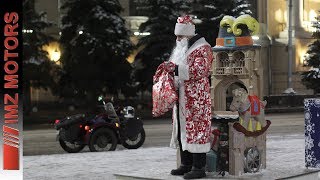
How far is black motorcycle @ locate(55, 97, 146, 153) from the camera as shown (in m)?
15.4

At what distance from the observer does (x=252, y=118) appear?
9.23 meters

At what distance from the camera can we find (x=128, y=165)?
454 inches

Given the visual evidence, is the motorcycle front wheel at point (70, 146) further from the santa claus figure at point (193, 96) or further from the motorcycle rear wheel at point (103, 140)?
the santa claus figure at point (193, 96)

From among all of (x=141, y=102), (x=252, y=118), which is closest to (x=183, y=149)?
(x=252, y=118)

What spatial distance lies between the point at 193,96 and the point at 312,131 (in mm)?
3075

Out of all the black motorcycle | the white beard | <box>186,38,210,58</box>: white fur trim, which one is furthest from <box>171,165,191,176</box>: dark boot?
the black motorcycle

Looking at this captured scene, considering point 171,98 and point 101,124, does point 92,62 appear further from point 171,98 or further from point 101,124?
point 171,98

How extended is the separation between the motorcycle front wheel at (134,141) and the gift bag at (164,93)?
25.5 feet

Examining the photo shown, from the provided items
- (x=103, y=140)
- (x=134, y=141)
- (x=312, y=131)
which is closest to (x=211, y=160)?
(x=312, y=131)

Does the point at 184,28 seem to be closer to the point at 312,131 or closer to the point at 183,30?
the point at 183,30

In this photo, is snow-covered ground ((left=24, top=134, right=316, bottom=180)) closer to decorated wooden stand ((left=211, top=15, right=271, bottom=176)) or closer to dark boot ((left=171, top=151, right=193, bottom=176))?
dark boot ((left=171, top=151, right=193, bottom=176))

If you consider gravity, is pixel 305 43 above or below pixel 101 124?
above

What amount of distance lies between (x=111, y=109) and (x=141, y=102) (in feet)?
79.6

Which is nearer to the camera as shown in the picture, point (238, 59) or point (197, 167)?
point (197, 167)
